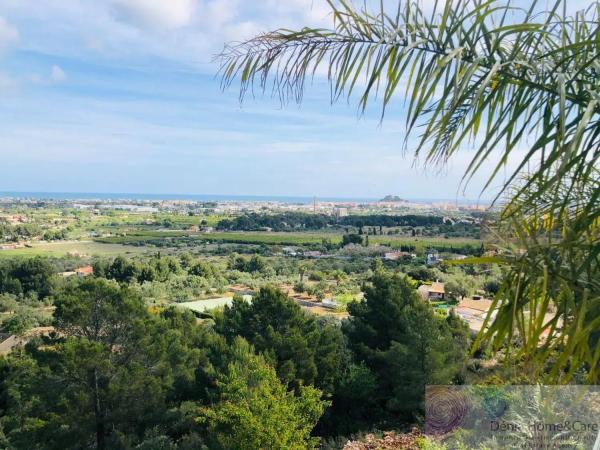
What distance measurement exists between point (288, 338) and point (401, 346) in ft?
6.67

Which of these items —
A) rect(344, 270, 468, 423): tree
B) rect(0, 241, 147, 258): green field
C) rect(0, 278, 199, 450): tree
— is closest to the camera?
rect(0, 278, 199, 450): tree

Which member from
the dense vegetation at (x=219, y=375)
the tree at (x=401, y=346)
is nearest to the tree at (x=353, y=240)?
the tree at (x=401, y=346)

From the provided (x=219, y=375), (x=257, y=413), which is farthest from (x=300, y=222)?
(x=257, y=413)

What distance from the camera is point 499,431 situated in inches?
156

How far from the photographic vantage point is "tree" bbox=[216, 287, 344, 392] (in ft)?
28.8

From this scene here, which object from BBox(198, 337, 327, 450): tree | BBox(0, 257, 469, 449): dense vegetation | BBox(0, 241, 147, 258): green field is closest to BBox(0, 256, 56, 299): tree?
BBox(0, 257, 469, 449): dense vegetation

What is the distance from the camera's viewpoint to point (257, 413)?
5.70 meters

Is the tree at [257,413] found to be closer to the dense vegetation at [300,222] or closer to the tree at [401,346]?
the tree at [401,346]

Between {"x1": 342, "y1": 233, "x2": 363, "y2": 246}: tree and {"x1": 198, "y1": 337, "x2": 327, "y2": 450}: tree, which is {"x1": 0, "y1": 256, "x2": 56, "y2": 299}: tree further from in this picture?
{"x1": 342, "y1": 233, "x2": 363, "y2": 246}: tree

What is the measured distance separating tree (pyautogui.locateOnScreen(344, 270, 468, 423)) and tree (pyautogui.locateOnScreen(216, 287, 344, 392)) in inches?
24.2

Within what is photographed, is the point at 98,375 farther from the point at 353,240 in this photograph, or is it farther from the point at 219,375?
the point at 353,240

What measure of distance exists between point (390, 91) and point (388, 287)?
908 centimetres

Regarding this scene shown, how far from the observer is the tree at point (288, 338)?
8773 millimetres

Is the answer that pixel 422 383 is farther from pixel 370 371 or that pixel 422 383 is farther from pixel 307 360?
pixel 307 360
